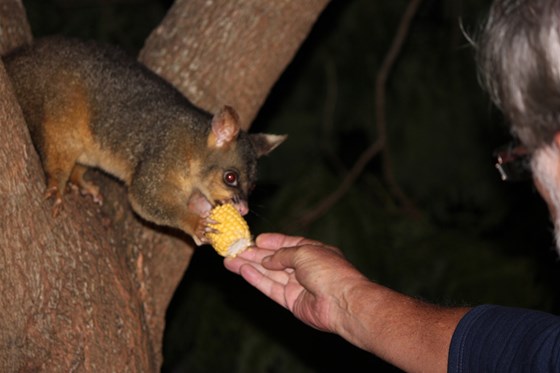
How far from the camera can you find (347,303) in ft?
11.0

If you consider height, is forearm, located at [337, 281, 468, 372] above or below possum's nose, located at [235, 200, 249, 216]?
above

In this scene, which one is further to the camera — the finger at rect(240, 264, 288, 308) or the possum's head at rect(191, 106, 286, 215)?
the possum's head at rect(191, 106, 286, 215)

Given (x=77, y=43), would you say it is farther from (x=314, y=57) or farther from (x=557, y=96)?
(x=314, y=57)

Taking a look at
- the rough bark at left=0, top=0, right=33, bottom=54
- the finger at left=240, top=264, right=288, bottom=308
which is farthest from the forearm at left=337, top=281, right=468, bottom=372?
the rough bark at left=0, top=0, right=33, bottom=54

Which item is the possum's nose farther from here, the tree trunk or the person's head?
the person's head

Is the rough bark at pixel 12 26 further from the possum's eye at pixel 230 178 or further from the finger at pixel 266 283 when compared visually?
the finger at pixel 266 283

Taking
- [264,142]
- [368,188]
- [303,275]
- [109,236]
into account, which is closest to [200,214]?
[109,236]

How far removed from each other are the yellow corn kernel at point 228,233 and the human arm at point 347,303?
0.07 meters

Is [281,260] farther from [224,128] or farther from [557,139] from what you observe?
[557,139]

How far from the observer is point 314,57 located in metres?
8.26

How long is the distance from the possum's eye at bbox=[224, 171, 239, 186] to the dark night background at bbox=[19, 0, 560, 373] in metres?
2.24

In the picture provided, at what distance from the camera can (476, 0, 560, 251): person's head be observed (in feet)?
7.50

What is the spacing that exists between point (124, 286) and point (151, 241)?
0.55 m

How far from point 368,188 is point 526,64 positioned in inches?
231
